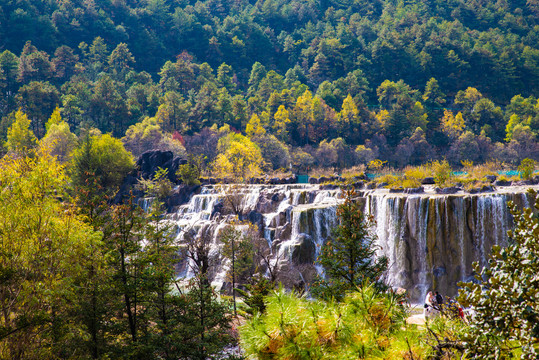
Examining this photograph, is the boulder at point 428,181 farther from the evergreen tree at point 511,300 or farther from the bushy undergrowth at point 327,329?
the evergreen tree at point 511,300

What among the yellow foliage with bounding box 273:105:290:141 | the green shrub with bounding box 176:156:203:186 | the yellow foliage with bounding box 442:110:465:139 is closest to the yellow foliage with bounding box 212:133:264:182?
the green shrub with bounding box 176:156:203:186

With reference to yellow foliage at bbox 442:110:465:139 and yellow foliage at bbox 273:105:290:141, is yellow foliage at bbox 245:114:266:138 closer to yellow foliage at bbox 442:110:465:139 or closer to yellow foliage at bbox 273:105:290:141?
yellow foliage at bbox 273:105:290:141

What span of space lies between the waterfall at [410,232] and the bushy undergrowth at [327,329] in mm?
16080

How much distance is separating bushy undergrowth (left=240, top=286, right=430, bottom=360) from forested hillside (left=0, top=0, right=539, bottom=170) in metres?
52.0

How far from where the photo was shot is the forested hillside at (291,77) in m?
65.2

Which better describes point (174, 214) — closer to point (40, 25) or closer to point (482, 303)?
point (482, 303)

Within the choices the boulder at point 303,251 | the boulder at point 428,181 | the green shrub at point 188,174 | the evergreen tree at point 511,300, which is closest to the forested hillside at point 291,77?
the green shrub at point 188,174

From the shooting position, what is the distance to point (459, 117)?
238 ft

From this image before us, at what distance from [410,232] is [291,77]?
73.3 m

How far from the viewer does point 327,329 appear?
196 inches

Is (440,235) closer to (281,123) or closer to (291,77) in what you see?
(281,123)

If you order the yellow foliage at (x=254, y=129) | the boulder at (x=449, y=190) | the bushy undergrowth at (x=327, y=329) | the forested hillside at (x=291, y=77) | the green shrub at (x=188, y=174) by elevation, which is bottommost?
the bushy undergrowth at (x=327, y=329)

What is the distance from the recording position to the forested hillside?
65.2m

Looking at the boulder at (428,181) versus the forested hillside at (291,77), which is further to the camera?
the forested hillside at (291,77)
